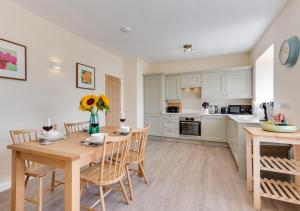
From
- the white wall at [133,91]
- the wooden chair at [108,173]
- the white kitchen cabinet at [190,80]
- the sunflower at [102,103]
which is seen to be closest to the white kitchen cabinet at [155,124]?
the white wall at [133,91]

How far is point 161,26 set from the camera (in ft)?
9.57

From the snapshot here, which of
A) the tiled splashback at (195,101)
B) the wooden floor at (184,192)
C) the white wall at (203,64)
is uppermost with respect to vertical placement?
the white wall at (203,64)

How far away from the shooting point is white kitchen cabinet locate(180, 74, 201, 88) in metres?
4.72

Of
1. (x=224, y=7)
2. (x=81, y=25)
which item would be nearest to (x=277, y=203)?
(x=224, y=7)

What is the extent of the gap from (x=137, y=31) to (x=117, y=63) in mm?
1759

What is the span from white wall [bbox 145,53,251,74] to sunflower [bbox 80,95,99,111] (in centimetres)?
379

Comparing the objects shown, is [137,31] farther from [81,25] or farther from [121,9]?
[81,25]

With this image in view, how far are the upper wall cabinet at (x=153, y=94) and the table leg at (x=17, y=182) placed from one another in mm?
3798

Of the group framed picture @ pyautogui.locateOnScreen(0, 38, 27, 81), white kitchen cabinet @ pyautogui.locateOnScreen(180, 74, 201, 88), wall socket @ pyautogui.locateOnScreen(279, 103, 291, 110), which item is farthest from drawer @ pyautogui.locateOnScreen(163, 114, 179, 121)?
framed picture @ pyautogui.locateOnScreen(0, 38, 27, 81)

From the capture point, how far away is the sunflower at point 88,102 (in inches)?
74.0

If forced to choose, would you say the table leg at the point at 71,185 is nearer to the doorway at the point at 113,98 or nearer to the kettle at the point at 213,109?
the doorway at the point at 113,98

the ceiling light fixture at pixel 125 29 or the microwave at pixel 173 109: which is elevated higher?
the ceiling light fixture at pixel 125 29

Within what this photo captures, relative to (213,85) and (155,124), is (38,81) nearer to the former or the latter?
(155,124)

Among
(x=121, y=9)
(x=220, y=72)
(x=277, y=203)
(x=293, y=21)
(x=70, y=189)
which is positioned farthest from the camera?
(x=220, y=72)
